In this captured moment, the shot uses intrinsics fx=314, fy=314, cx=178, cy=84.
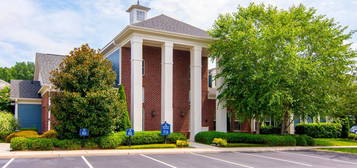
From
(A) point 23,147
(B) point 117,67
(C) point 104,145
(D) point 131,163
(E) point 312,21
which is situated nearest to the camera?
(D) point 131,163

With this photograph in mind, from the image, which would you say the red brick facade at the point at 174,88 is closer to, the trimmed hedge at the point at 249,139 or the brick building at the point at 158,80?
the brick building at the point at 158,80

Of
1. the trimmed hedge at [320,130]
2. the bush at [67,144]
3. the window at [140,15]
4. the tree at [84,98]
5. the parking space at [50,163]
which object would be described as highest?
the window at [140,15]

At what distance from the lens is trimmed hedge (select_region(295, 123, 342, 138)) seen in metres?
32.0

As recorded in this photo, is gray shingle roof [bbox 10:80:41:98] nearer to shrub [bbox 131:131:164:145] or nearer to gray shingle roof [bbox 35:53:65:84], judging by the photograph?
gray shingle roof [bbox 35:53:65:84]

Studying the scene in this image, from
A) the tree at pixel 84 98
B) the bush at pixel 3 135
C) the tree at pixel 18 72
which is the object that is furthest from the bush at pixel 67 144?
the tree at pixel 18 72

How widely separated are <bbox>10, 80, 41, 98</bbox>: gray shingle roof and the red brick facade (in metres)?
9.93

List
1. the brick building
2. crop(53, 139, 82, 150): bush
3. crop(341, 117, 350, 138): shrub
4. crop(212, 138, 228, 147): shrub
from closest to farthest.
A: 1. crop(53, 139, 82, 150): bush
2. crop(212, 138, 228, 147): shrub
3. the brick building
4. crop(341, 117, 350, 138): shrub

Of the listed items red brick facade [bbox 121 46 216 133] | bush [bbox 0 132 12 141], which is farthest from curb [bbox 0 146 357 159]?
bush [bbox 0 132 12 141]

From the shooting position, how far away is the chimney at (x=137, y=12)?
1143 inches

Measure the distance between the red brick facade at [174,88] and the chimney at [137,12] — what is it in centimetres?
564

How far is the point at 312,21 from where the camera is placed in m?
23.6

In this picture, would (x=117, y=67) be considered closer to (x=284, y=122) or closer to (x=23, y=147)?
(x=23, y=147)

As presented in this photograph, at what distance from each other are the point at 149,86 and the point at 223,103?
19.5ft

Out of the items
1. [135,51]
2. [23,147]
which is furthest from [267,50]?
[23,147]
